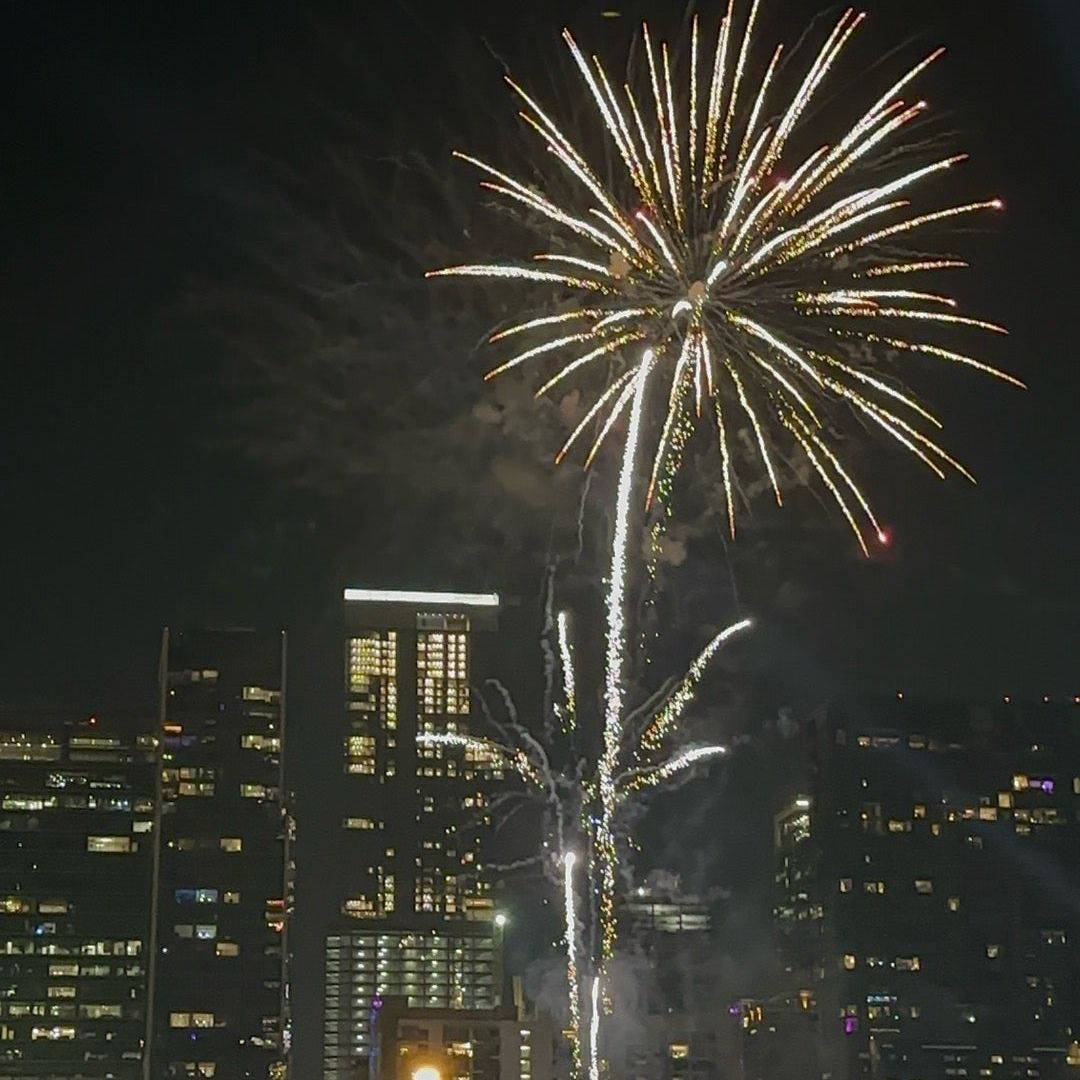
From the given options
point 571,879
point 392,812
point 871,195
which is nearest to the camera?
point 871,195

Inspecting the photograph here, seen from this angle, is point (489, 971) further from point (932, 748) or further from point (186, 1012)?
point (932, 748)

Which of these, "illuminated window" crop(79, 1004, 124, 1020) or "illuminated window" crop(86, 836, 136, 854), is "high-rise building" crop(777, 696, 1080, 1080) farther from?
"illuminated window" crop(79, 1004, 124, 1020)

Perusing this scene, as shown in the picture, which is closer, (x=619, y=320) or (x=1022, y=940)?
(x=619, y=320)

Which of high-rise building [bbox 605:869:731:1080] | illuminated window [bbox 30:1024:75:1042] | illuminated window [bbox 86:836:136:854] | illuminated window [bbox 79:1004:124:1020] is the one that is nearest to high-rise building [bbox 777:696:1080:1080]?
high-rise building [bbox 605:869:731:1080]

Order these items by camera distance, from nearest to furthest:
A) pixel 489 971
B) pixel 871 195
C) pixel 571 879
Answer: pixel 871 195
pixel 571 879
pixel 489 971

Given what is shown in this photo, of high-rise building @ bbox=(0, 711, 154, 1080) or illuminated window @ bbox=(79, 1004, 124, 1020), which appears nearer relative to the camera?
high-rise building @ bbox=(0, 711, 154, 1080)

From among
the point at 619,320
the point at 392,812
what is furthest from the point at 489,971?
the point at 619,320
